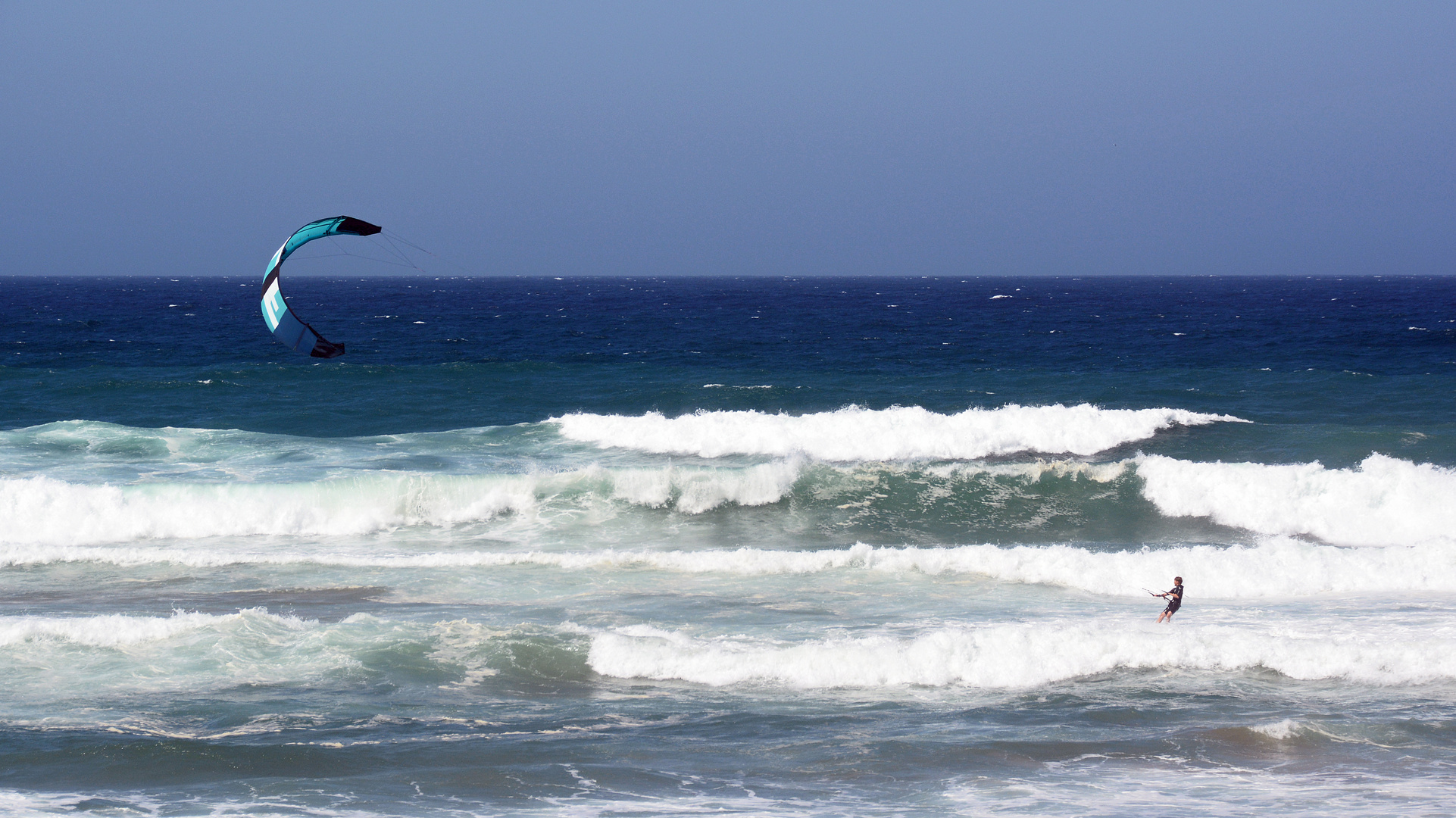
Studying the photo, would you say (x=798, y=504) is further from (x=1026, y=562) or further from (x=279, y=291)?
(x=279, y=291)

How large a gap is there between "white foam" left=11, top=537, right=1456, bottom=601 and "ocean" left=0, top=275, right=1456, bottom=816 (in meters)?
0.07

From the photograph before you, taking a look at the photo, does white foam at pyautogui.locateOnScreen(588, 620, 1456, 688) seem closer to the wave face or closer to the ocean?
the ocean

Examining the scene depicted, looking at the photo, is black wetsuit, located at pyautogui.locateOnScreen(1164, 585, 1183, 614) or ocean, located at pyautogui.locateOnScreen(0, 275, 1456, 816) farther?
black wetsuit, located at pyautogui.locateOnScreen(1164, 585, 1183, 614)

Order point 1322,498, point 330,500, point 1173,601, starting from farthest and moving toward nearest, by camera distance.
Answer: point 330,500, point 1322,498, point 1173,601

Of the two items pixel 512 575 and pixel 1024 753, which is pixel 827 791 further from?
pixel 512 575

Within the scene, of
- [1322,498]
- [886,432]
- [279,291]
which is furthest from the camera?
[886,432]

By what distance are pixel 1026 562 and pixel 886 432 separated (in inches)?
354

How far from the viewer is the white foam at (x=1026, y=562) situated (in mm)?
13508

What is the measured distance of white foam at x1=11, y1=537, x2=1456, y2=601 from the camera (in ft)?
44.3

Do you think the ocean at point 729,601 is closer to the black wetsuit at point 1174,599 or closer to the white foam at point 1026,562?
the white foam at point 1026,562

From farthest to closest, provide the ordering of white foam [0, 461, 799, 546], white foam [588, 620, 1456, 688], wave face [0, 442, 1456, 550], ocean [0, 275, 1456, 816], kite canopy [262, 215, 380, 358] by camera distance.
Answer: wave face [0, 442, 1456, 550], white foam [0, 461, 799, 546], kite canopy [262, 215, 380, 358], white foam [588, 620, 1456, 688], ocean [0, 275, 1456, 816]

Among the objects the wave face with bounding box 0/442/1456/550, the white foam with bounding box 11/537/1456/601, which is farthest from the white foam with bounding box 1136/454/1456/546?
the white foam with bounding box 11/537/1456/601

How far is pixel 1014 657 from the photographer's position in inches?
409

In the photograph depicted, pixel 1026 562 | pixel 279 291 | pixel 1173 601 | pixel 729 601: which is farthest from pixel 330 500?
pixel 1173 601
